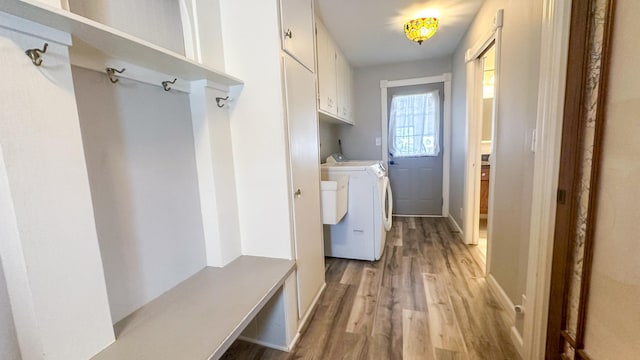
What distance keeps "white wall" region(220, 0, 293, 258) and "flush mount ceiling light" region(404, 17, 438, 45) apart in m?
1.68

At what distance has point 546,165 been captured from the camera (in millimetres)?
1146

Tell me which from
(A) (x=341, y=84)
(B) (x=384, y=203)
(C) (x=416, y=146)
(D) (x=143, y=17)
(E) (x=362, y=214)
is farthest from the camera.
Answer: (C) (x=416, y=146)

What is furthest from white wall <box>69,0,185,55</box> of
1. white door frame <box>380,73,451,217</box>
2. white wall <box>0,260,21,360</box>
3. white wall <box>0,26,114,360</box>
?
white door frame <box>380,73,451,217</box>

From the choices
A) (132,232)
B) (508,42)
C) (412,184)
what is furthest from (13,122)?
(412,184)

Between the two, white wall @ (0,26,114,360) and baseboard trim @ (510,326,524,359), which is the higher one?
white wall @ (0,26,114,360)

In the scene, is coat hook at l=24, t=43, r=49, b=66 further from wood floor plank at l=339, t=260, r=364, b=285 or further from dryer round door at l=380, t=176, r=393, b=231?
dryer round door at l=380, t=176, r=393, b=231

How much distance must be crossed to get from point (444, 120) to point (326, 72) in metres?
2.08

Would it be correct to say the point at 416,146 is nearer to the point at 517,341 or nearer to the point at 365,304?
the point at 365,304

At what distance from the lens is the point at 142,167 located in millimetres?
1095

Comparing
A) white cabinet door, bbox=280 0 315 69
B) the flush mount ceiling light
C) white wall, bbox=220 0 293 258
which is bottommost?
white wall, bbox=220 0 293 258

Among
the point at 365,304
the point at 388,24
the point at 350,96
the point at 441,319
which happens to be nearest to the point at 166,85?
the point at 365,304

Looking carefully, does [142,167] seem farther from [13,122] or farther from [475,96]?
[475,96]

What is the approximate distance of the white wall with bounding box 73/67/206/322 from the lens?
0.94 m

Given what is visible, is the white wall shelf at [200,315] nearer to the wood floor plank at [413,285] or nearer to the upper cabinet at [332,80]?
the wood floor plank at [413,285]
